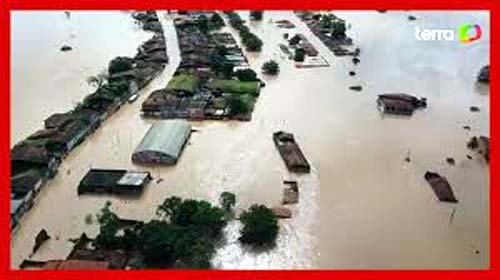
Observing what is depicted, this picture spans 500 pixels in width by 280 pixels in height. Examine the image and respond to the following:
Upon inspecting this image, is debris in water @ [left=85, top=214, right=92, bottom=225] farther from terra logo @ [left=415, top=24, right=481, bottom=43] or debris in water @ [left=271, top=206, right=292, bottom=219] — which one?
terra logo @ [left=415, top=24, right=481, bottom=43]

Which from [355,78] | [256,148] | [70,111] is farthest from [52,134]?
[355,78]

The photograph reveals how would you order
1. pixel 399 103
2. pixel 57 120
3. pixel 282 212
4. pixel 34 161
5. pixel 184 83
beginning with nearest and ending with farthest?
pixel 282 212 < pixel 34 161 < pixel 57 120 < pixel 399 103 < pixel 184 83

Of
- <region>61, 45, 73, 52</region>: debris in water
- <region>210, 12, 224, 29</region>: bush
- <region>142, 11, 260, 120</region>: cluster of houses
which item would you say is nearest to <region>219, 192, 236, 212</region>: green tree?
<region>142, 11, 260, 120</region>: cluster of houses

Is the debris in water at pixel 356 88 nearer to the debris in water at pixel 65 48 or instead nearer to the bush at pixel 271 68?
the bush at pixel 271 68

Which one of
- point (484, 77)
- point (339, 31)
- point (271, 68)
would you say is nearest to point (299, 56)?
point (271, 68)

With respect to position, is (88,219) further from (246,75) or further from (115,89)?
(246,75)

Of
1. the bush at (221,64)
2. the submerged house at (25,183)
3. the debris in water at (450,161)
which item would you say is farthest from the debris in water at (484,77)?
the submerged house at (25,183)
